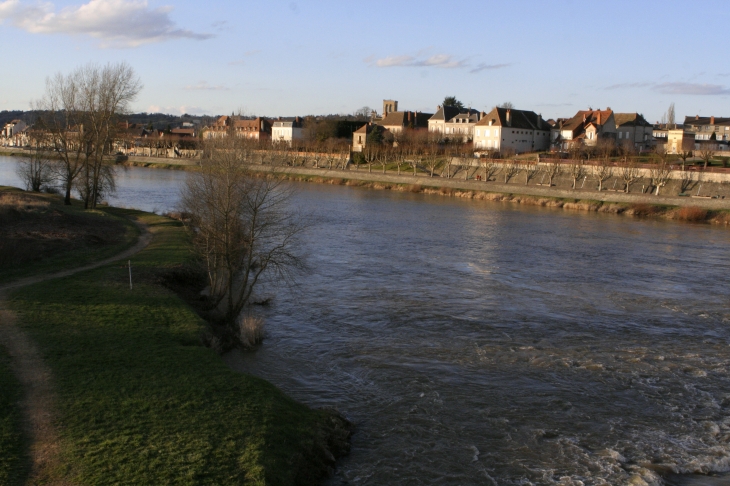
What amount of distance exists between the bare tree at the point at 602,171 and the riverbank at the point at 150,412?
149 feet

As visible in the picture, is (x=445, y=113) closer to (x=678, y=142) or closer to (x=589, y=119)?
(x=589, y=119)

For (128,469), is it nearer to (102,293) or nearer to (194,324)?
(194,324)

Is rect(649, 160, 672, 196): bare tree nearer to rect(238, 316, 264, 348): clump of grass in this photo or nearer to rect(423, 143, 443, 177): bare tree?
rect(423, 143, 443, 177): bare tree

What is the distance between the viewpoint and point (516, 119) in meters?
80.6

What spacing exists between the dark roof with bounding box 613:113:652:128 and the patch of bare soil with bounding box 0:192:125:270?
71.3 m

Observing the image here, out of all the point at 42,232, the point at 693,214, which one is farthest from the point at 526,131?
the point at 42,232

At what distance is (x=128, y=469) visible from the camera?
28.5ft

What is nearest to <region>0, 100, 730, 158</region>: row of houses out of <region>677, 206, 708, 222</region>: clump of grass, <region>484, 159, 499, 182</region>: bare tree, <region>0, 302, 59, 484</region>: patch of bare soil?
<region>484, 159, 499, 182</region>: bare tree

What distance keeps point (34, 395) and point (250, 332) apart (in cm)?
580

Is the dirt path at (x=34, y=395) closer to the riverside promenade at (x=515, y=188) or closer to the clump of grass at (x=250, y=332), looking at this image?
the clump of grass at (x=250, y=332)

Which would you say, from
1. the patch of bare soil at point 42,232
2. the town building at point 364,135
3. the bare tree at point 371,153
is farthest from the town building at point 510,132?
the patch of bare soil at point 42,232

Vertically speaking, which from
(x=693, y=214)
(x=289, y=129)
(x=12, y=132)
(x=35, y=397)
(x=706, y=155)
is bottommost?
(x=35, y=397)

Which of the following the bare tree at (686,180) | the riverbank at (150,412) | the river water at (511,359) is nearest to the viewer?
the riverbank at (150,412)

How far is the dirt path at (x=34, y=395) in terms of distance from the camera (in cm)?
873
